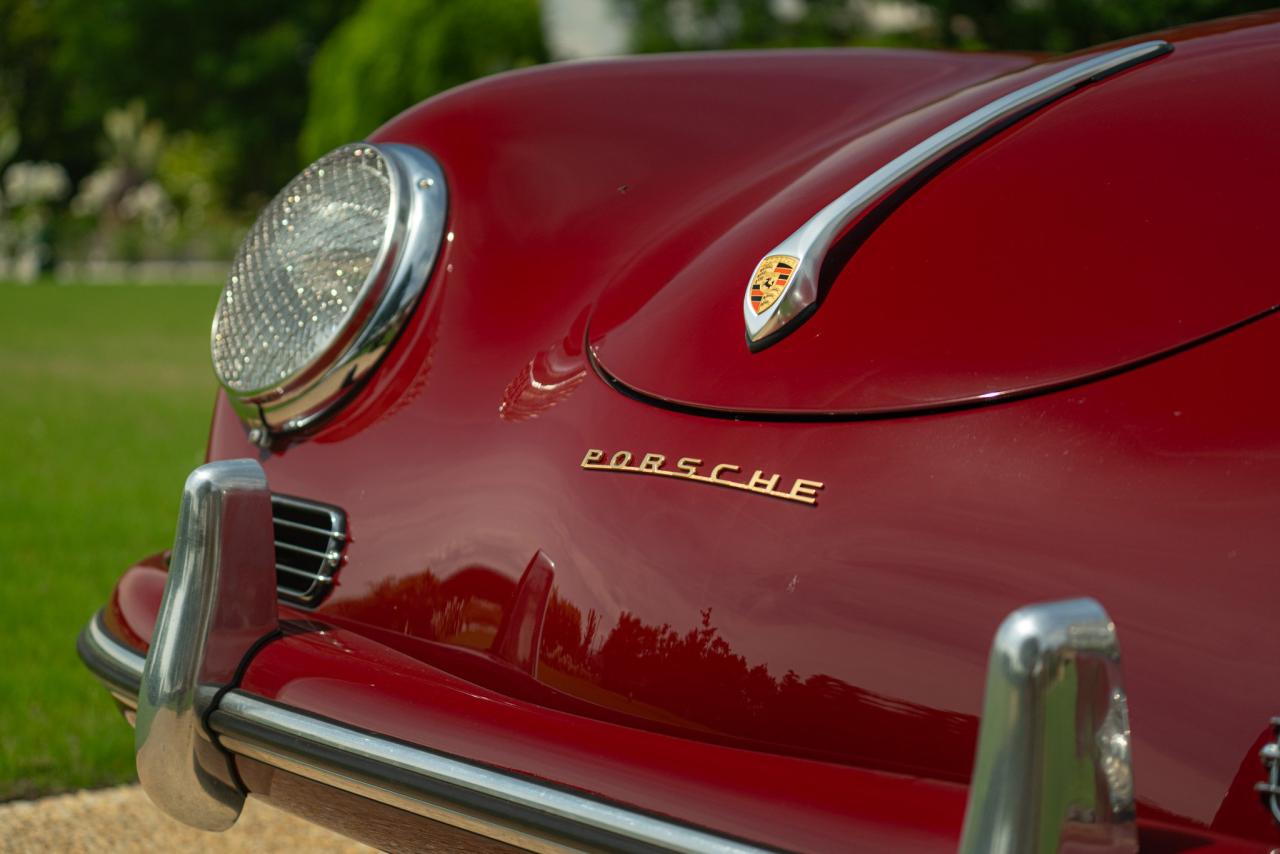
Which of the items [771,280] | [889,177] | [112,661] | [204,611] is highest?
[889,177]

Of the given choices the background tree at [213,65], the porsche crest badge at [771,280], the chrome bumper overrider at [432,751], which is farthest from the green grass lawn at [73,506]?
the background tree at [213,65]

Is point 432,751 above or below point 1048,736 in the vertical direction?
below

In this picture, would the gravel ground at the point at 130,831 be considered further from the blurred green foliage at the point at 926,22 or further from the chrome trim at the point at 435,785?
the blurred green foliage at the point at 926,22

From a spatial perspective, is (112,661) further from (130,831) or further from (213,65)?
(213,65)

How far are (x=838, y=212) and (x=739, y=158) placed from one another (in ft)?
1.41

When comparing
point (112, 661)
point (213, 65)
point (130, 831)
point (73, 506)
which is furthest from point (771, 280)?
point (213, 65)

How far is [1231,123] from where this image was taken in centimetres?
109

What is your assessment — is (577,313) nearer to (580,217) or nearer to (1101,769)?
(580,217)

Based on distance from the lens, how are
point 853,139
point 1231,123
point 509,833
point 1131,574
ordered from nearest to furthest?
1. point 1131,574
2. point 509,833
3. point 1231,123
4. point 853,139

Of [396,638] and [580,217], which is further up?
[580,217]

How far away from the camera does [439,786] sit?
1.02m

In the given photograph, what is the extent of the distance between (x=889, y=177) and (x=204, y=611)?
0.70 metres

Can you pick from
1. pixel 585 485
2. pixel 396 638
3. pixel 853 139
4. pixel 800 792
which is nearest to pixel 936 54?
pixel 853 139

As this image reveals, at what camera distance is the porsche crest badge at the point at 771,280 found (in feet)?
3.69
